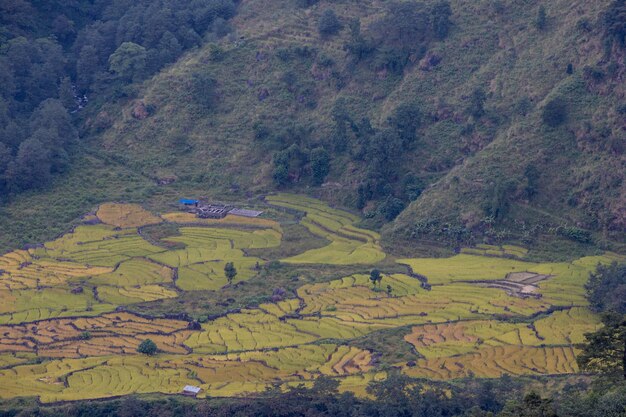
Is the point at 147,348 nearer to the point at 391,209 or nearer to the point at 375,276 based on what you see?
the point at 375,276

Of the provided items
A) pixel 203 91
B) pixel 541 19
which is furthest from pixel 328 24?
pixel 541 19

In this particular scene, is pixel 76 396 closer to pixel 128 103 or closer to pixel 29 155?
pixel 29 155

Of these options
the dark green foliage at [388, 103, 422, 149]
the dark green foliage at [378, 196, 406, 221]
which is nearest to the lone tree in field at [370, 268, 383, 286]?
the dark green foliage at [378, 196, 406, 221]

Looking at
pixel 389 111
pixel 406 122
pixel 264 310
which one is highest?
pixel 389 111

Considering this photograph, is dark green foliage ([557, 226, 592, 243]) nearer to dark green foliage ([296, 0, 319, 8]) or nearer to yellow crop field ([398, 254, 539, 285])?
yellow crop field ([398, 254, 539, 285])

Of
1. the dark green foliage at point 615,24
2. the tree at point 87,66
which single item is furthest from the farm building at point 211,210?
the dark green foliage at point 615,24
